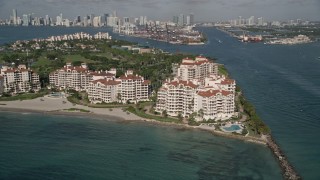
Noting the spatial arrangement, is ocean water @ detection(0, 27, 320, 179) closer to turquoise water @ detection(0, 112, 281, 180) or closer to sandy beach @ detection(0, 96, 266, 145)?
turquoise water @ detection(0, 112, 281, 180)

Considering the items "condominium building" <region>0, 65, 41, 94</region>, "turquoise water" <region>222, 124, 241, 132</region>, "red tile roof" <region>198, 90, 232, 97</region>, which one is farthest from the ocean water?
"condominium building" <region>0, 65, 41, 94</region>

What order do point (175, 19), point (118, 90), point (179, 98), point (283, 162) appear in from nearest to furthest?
point (283, 162)
point (179, 98)
point (118, 90)
point (175, 19)

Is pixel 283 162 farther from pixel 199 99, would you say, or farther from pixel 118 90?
pixel 118 90

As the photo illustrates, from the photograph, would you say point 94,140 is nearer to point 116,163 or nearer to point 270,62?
point 116,163

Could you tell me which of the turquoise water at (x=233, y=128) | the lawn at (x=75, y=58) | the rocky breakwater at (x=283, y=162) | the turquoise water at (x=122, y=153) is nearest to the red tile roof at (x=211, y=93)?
the turquoise water at (x=233, y=128)

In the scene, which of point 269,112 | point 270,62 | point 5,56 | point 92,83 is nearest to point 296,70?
point 270,62

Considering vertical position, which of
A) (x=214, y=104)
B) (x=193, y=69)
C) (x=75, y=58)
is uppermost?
(x=75, y=58)

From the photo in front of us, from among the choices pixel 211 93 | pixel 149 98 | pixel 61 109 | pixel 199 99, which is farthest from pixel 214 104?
pixel 61 109

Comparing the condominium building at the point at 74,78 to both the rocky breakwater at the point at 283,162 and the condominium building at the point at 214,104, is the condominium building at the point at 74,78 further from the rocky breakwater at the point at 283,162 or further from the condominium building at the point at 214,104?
the rocky breakwater at the point at 283,162
